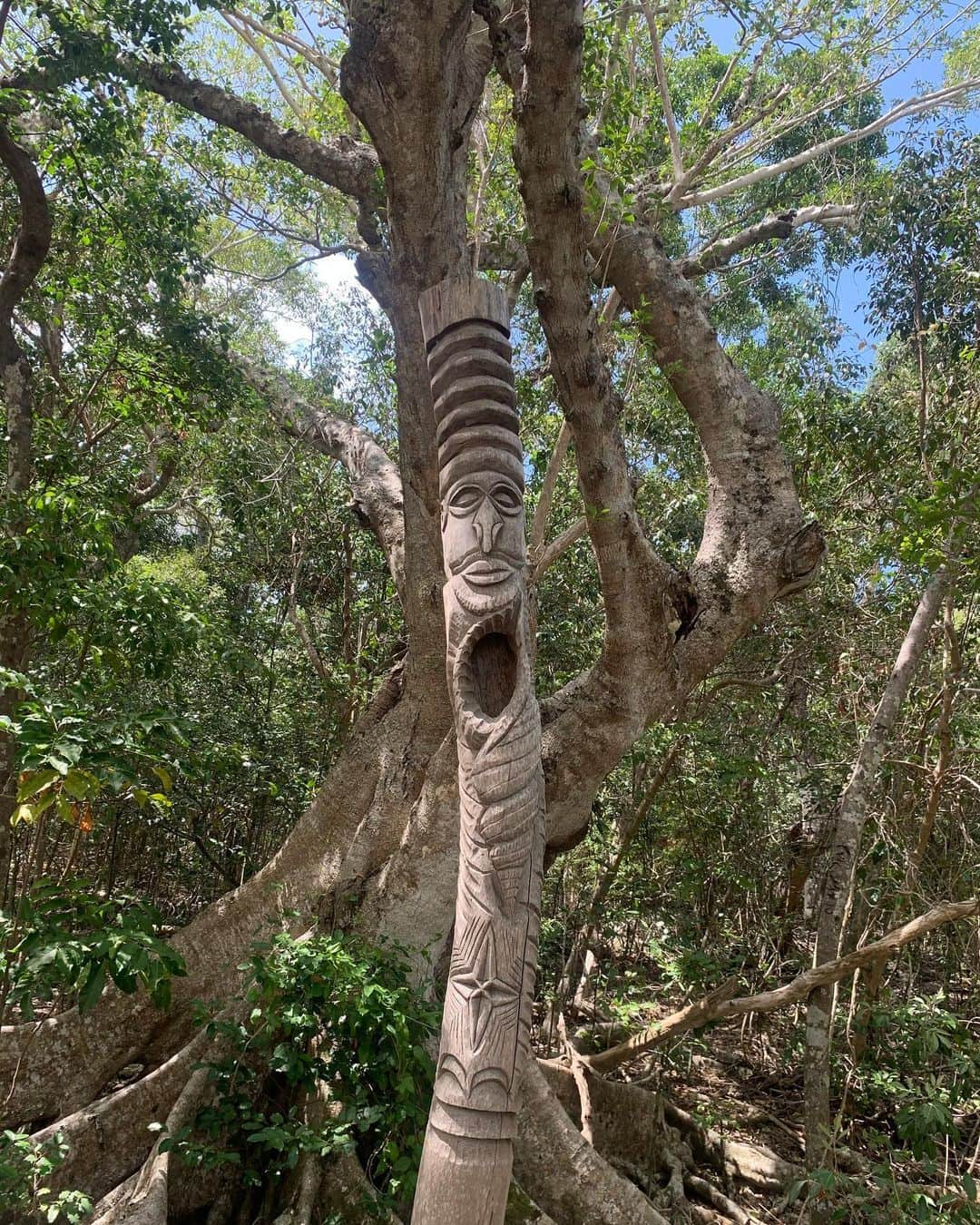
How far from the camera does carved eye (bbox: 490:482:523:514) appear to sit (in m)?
2.55

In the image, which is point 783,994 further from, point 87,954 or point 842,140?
point 842,140

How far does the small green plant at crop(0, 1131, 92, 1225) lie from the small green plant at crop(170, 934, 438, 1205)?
0.39m

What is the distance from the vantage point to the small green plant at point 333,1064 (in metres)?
2.85

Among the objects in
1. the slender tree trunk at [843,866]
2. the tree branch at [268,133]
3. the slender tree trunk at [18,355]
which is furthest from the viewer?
the tree branch at [268,133]

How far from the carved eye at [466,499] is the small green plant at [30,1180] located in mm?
2330

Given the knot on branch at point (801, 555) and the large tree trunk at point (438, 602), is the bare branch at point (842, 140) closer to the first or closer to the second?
the large tree trunk at point (438, 602)

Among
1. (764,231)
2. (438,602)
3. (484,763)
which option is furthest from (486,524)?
(764,231)

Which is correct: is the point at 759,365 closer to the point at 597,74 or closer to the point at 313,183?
the point at 597,74

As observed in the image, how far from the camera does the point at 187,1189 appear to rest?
10.7 feet

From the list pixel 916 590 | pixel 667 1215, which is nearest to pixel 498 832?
pixel 667 1215

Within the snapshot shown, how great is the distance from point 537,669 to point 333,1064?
3.98 metres

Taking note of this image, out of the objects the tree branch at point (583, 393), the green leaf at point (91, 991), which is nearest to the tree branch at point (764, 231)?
the tree branch at point (583, 393)

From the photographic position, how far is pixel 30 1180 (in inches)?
105

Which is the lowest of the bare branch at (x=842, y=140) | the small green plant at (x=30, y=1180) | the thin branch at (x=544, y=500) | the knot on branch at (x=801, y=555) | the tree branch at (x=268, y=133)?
the small green plant at (x=30, y=1180)
